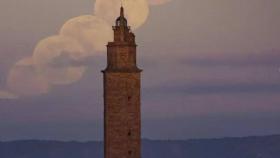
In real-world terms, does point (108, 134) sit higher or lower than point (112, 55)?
lower

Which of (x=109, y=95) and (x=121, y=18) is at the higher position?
(x=121, y=18)

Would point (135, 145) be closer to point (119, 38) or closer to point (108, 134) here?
point (108, 134)

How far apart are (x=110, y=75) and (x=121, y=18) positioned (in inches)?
178

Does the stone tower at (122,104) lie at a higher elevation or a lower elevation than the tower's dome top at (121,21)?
lower

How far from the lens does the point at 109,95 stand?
3499 inches

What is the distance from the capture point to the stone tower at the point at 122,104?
88.7 m

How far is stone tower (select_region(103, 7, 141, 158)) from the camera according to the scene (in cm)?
8869

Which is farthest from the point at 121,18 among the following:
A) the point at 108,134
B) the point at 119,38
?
the point at 108,134

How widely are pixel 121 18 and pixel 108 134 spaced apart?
28.1ft

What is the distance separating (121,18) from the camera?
9062 centimetres

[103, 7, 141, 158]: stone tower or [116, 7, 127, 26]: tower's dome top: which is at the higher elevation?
[116, 7, 127, 26]: tower's dome top

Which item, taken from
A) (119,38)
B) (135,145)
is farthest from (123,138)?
(119,38)

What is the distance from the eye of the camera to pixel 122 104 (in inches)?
3504

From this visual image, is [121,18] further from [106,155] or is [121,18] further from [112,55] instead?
[106,155]
